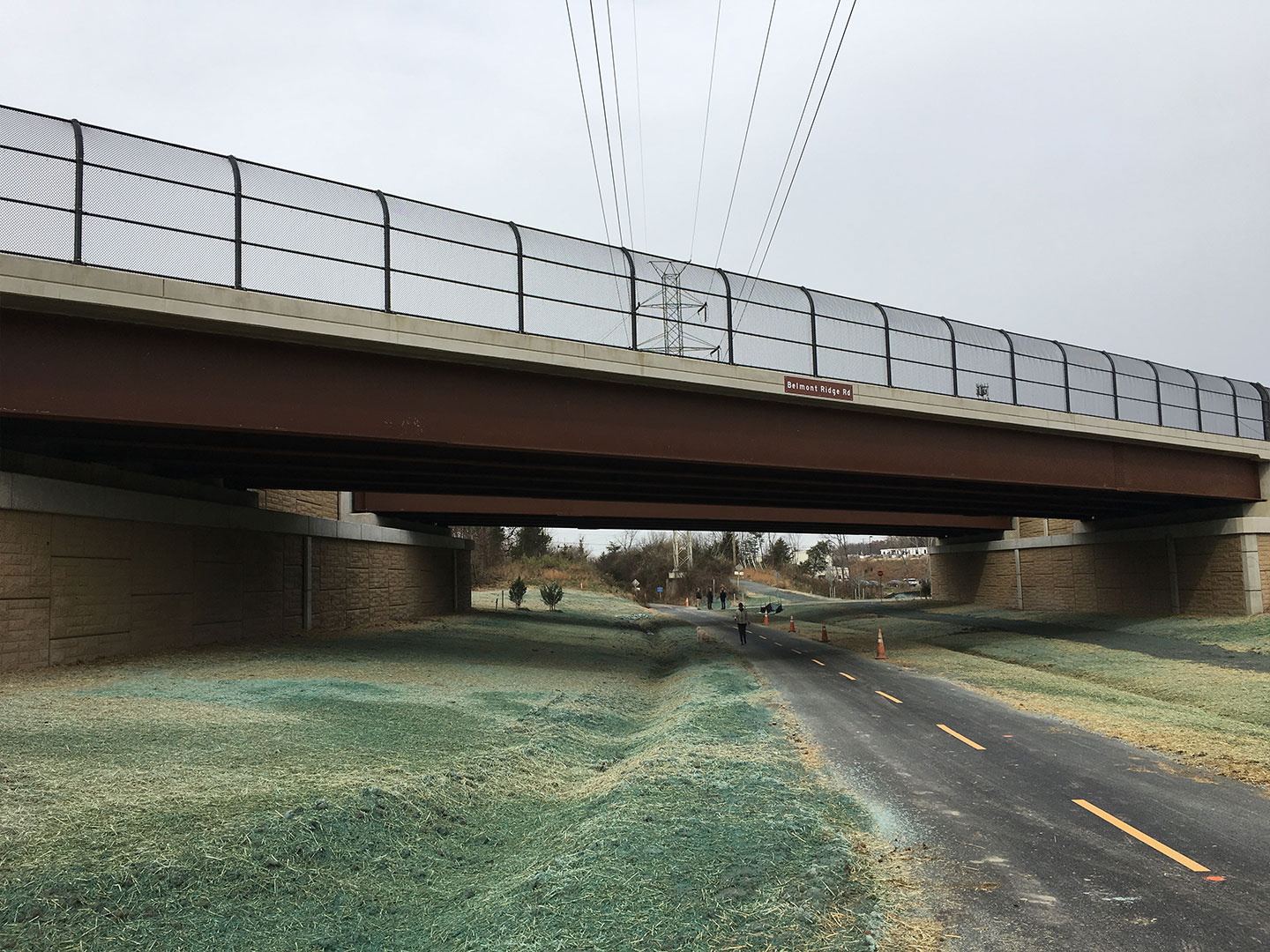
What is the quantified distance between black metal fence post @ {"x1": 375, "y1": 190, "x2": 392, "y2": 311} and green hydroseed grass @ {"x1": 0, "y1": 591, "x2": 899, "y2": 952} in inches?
313

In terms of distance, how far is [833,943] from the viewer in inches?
210

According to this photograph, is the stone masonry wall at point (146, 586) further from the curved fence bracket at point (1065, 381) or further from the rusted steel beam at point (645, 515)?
the curved fence bracket at point (1065, 381)

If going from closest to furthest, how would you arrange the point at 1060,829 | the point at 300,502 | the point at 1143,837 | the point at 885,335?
1. the point at 1143,837
2. the point at 1060,829
3. the point at 885,335
4. the point at 300,502

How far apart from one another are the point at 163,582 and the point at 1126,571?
38.4 m

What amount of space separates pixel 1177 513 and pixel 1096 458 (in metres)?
9.75

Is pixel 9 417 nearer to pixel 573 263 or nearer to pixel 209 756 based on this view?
pixel 209 756

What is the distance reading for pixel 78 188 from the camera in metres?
14.0

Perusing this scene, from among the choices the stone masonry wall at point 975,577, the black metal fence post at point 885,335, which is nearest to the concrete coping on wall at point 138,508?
the black metal fence post at point 885,335

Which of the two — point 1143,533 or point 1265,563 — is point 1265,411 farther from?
point 1265,563

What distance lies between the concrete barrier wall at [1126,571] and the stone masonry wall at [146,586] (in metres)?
33.2

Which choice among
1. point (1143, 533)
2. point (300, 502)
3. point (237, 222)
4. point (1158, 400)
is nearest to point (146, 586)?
point (237, 222)

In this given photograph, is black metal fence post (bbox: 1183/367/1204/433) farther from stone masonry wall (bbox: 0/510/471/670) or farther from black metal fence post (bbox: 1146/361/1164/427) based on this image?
stone masonry wall (bbox: 0/510/471/670)

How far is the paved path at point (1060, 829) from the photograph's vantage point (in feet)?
19.2

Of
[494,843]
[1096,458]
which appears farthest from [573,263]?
[1096,458]
